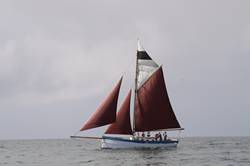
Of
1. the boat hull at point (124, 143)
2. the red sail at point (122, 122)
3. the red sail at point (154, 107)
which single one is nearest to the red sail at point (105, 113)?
the red sail at point (122, 122)

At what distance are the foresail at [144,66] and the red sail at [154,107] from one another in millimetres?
635

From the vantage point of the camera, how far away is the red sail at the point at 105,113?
59.6m

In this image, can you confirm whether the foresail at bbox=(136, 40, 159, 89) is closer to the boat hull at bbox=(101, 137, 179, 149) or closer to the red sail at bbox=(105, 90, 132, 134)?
the red sail at bbox=(105, 90, 132, 134)

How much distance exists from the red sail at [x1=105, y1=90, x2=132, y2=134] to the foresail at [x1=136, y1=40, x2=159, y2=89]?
4095mm

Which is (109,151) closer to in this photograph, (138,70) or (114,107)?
(114,107)

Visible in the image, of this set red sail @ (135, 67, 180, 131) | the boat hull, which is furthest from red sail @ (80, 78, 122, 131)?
red sail @ (135, 67, 180, 131)

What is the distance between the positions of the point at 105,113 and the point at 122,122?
132 inches

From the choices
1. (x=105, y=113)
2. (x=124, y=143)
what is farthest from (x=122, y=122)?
(x=105, y=113)

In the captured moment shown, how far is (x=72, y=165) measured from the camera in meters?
47.7

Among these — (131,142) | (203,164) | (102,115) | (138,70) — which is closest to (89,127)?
(102,115)

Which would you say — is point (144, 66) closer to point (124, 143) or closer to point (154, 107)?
point (154, 107)

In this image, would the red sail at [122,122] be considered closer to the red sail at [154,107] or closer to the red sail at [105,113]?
the red sail at [105,113]

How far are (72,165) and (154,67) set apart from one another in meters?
22.0

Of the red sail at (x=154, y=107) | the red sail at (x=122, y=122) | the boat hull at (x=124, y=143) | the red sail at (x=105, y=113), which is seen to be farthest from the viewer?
the red sail at (x=154, y=107)
